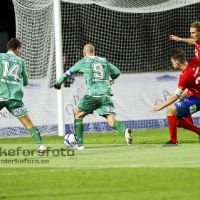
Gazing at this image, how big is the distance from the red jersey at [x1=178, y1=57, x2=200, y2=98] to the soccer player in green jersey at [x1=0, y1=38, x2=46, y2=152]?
2728 mm

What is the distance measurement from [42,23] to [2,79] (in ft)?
18.6

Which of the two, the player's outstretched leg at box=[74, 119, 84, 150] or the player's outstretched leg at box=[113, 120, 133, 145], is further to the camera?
the player's outstretched leg at box=[74, 119, 84, 150]

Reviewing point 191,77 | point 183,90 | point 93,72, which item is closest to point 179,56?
point 191,77

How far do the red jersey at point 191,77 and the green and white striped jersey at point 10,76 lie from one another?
9.22 ft

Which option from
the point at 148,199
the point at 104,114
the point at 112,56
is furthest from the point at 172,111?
the point at 112,56

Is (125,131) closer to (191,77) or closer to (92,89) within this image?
(92,89)

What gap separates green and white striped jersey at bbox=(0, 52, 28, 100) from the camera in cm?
1238

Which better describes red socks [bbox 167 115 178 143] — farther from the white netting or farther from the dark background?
the dark background

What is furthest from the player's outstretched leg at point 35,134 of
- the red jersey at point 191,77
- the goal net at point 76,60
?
the goal net at point 76,60

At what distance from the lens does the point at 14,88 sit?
489 inches

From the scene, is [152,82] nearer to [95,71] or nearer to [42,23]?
[42,23]


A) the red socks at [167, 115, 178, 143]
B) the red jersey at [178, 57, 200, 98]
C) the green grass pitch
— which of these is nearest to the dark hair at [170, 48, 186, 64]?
the red jersey at [178, 57, 200, 98]

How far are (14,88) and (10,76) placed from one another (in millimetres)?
216

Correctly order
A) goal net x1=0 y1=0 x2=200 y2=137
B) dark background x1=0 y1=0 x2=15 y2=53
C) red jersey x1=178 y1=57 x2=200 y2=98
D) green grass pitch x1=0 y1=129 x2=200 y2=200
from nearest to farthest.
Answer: green grass pitch x1=0 y1=129 x2=200 y2=200
red jersey x1=178 y1=57 x2=200 y2=98
goal net x1=0 y1=0 x2=200 y2=137
dark background x1=0 y1=0 x2=15 y2=53
